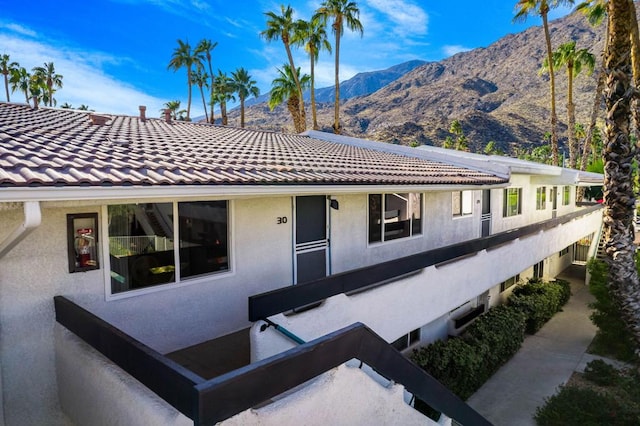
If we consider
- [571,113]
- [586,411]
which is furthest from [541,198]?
[571,113]

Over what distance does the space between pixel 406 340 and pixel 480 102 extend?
131 m

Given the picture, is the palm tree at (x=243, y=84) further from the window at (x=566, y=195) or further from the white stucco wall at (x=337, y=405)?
the white stucco wall at (x=337, y=405)

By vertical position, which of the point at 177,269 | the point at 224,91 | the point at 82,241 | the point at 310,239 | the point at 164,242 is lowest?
the point at 177,269

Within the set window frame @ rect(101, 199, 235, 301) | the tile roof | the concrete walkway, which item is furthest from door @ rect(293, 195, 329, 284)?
the concrete walkway

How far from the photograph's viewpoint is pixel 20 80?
2371 inches

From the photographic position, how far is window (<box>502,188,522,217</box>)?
1691 centimetres

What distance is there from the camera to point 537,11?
29859 millimetres

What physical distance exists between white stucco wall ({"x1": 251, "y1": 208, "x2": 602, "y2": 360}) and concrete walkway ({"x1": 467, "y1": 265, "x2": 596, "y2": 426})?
10.1 ft

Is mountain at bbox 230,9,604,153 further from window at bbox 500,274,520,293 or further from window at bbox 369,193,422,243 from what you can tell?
window at bbox 369,193,422,243

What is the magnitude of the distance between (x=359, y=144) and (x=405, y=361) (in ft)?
39.7

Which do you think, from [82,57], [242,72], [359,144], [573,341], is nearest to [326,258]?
[359,144]

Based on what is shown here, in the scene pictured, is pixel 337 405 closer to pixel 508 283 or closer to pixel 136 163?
pixel 136 163

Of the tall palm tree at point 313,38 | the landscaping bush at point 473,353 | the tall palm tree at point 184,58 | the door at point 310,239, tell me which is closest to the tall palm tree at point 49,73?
the tall palm tree at point 184,58

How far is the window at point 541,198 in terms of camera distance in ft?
65.7
